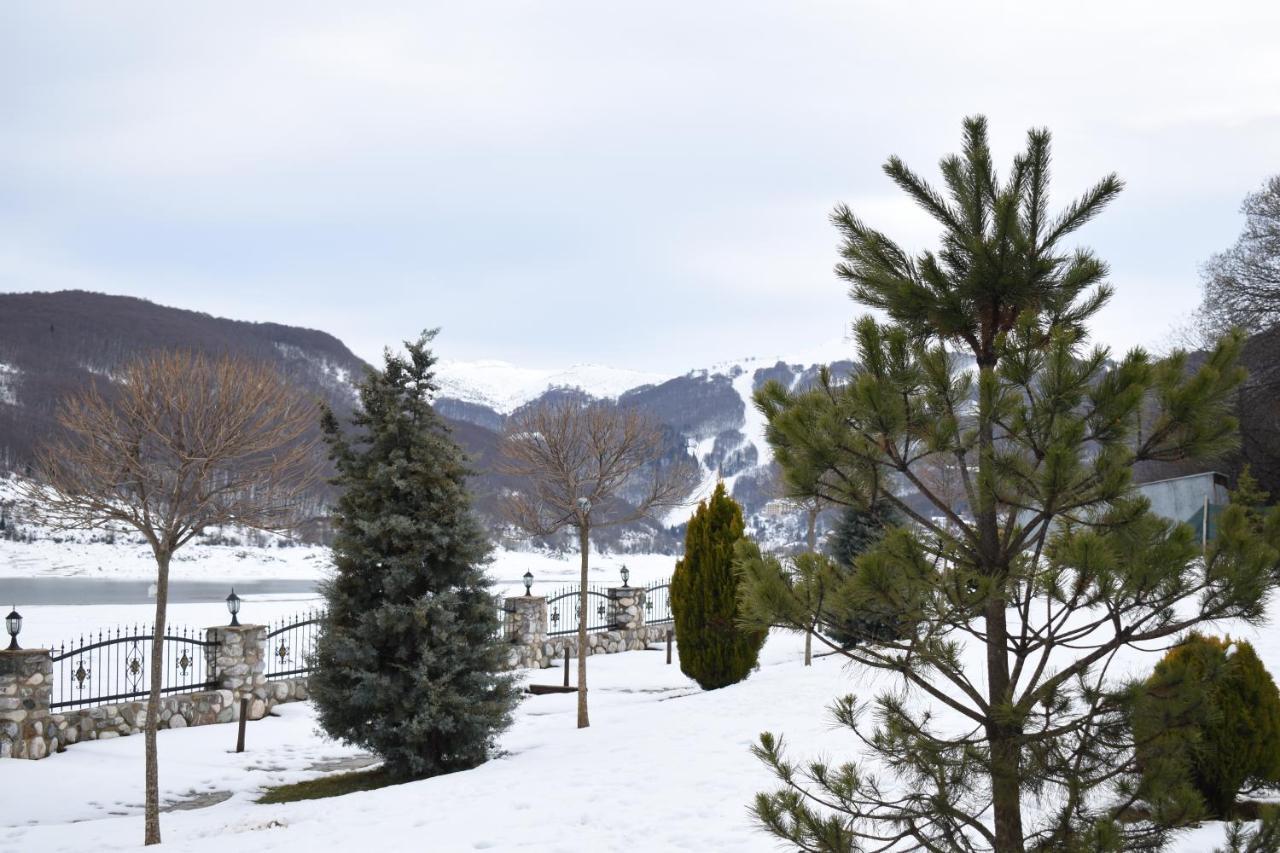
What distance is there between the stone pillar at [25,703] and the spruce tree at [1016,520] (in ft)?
37.2

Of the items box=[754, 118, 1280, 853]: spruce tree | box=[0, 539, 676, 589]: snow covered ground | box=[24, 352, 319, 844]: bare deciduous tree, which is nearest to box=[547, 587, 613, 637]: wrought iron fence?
box=[24, 352, 319, 844]: bare deciduous tree

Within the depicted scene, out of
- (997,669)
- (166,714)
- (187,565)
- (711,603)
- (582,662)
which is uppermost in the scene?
(997,669)

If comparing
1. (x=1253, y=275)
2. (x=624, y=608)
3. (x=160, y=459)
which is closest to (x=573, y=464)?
(x=160, y=459)

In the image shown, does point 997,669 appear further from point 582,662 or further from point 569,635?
point 569,635

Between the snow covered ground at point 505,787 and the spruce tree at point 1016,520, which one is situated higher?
the spruce tree at point 1016,520

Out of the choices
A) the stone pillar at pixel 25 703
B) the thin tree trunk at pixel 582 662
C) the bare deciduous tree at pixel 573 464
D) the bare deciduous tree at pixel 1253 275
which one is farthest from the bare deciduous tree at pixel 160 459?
the bare deciduous tree at pixel 1253 275

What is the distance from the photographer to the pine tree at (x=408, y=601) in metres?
10.5

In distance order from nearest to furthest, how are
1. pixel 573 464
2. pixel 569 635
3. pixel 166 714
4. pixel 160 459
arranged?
pixel 160 459, pixel 166 714, pixel 573 464, pixel 569 635

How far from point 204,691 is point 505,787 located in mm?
7675

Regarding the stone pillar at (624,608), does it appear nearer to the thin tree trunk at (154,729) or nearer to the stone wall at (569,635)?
the stone wall at (569,635)

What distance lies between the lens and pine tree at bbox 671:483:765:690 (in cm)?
1488

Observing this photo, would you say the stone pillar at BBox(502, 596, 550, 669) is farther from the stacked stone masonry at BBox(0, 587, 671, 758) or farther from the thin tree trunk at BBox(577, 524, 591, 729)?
the thin tree trunk at BBox(577, 524, 591, 729)

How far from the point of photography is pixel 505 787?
879cm

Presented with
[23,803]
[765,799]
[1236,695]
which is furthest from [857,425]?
[23,803]
